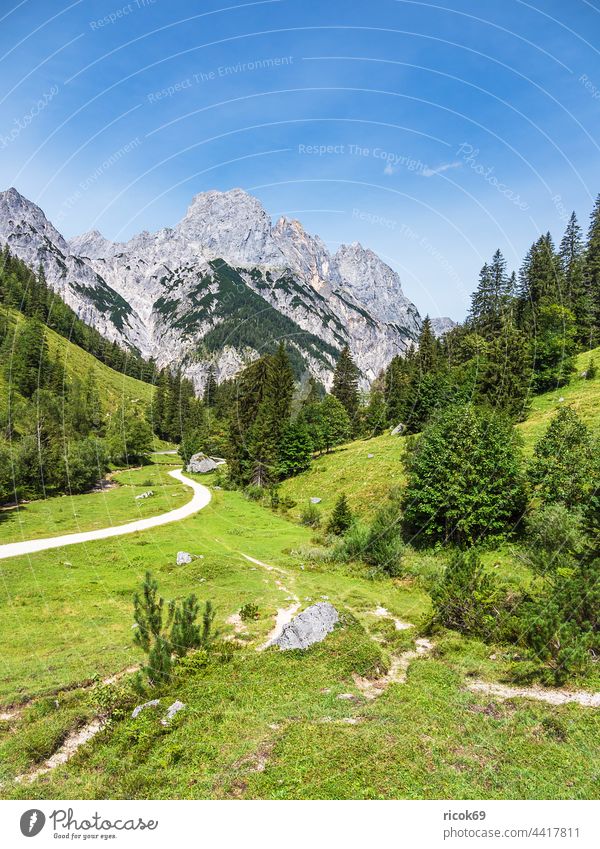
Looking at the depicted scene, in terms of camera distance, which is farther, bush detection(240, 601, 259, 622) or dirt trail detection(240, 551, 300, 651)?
bush detection(240, 601, 259, 622)

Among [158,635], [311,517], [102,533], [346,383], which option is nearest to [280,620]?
[158,635]

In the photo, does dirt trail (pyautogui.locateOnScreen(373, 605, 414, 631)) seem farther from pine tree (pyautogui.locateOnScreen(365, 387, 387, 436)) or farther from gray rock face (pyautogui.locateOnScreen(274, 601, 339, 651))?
pine tree (pyautogui.locateOnScreen(365, 387, 387, 436))

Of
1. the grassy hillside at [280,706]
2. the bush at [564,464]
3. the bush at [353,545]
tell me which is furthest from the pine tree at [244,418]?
the bush at [564,464]

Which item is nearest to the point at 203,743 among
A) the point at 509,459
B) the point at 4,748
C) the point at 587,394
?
the point at 4,748

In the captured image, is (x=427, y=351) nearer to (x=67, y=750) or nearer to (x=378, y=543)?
(x=378, y=543)

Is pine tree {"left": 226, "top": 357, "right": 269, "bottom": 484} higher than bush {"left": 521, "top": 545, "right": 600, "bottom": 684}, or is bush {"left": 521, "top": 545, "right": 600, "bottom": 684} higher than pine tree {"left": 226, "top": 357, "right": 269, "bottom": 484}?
pine tree {"left": 226, "top": 357, "right": 269, "bottom": 484}

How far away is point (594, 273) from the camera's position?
243 feet

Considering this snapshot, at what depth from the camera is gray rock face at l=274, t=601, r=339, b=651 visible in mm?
16266

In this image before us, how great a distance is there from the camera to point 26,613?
21.0m

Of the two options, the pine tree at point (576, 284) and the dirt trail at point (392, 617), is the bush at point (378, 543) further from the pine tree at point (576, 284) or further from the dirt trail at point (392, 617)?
the pine tree at point (576, 284)

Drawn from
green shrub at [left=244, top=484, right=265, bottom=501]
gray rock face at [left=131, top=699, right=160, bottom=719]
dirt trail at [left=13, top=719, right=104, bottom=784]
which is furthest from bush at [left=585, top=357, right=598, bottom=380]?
dirt trail at [left=13, top=719, right=104, bottom=784]

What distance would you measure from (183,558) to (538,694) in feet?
76.6

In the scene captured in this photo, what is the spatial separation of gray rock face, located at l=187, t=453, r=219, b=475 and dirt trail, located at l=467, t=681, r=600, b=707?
7196cm
